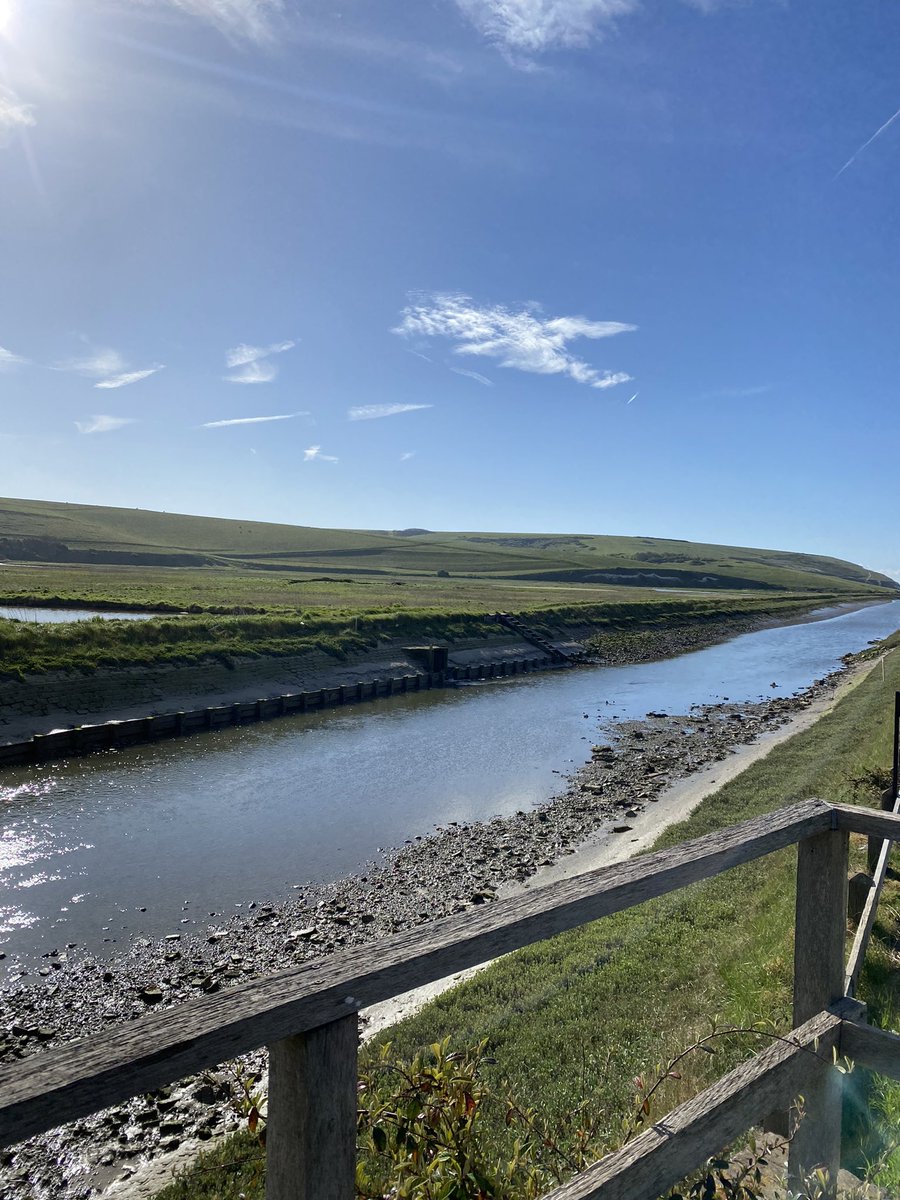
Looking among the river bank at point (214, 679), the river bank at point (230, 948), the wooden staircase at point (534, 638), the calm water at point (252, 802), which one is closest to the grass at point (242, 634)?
the river bank at point (214, 679)

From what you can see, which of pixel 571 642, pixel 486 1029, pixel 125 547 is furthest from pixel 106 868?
pixel 125 547

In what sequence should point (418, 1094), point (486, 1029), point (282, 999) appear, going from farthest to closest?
Result: point (486, 1029) → point (418, 1094) → point (282, 999)

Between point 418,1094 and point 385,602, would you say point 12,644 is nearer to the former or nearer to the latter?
point 418,1094

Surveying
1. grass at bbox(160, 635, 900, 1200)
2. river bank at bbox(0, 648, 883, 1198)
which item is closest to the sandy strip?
river bank at bbox(0, 648, 883, 1198)

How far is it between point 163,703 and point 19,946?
21.4m

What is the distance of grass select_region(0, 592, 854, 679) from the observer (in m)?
34.3

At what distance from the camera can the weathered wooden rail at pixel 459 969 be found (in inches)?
72.8

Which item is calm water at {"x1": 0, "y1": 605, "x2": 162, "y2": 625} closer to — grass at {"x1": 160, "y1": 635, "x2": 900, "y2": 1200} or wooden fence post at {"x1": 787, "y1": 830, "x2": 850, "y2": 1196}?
grass at {"x1": 160, "y1": 635, "x2": 900, "y2": 1200}

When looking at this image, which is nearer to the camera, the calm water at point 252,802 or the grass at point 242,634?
the calm water at point 252,802

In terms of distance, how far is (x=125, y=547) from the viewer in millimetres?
163625

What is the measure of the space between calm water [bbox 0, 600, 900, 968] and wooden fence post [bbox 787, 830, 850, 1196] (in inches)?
564

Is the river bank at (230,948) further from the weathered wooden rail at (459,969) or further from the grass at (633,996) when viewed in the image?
the weathered wooden rail at (459,969)

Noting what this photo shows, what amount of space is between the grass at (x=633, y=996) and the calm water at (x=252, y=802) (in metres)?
7.93

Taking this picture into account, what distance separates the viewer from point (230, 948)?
47.8 ft
